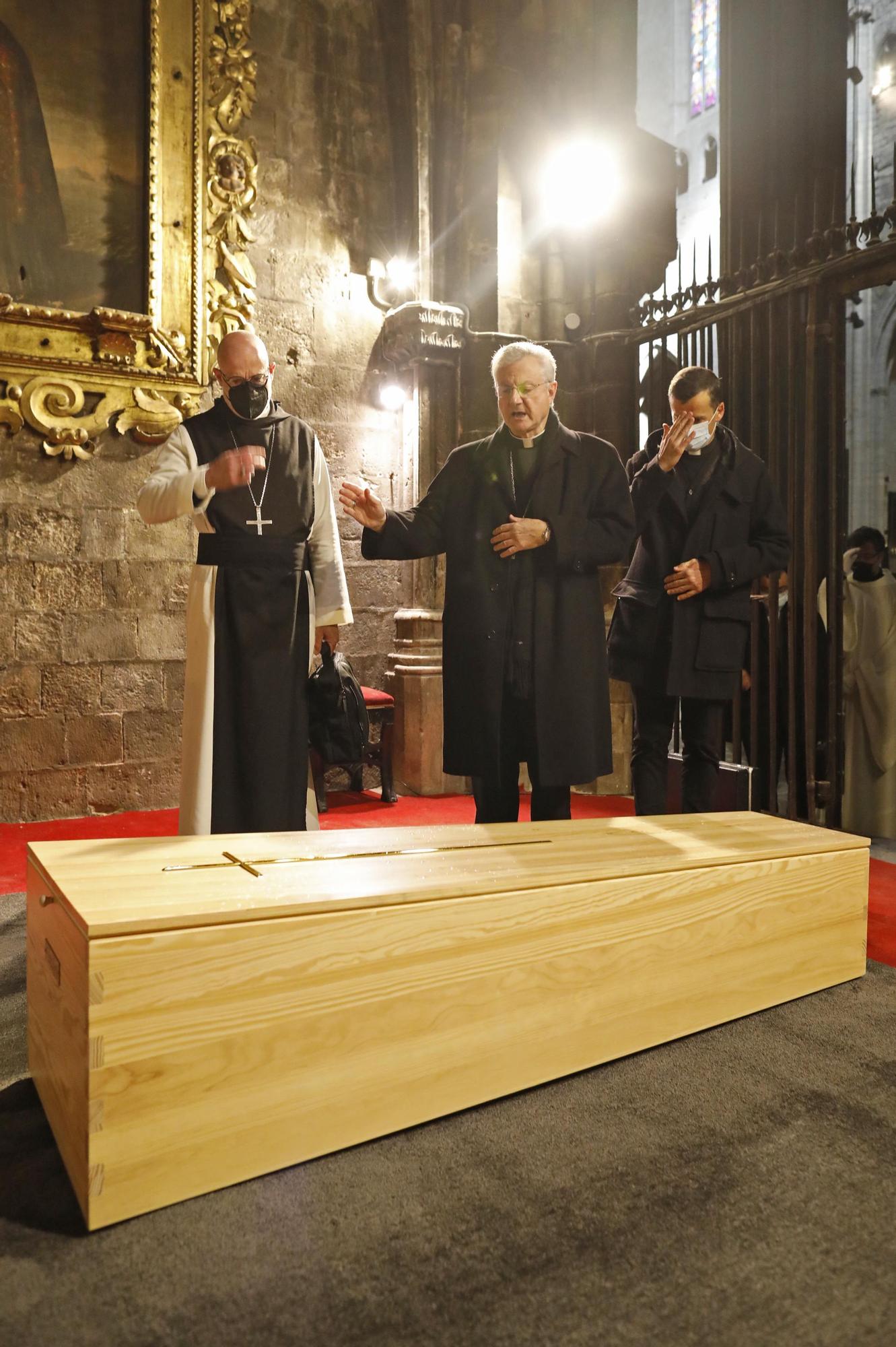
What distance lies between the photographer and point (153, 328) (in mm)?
5547

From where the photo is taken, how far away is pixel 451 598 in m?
2.99

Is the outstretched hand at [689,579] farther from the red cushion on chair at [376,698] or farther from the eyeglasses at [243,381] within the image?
the red cushion on chair at [376,698]

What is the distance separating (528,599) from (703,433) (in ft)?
3.05

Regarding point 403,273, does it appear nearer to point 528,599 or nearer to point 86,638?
point 86,638

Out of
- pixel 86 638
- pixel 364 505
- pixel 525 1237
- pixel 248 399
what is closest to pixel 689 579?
pixel 364 505

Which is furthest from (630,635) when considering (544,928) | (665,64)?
(665,64)

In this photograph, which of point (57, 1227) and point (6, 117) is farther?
point (6, 117)

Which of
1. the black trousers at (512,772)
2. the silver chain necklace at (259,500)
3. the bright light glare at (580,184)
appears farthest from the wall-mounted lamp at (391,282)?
the black trousers at (512,772)

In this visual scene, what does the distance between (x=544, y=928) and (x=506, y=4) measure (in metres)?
6.14

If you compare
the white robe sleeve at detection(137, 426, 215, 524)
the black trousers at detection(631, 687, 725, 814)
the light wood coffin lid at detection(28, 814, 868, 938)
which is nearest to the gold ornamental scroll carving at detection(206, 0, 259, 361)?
the white robe sleeve at detection(137, 426, 215, 524)

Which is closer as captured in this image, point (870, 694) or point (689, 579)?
point (689, 579)

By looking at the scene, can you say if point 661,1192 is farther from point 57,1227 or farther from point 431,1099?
point 57,1227

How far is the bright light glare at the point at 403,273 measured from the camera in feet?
20.5

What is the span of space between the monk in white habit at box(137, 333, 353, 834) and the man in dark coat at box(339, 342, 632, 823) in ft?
1.41
